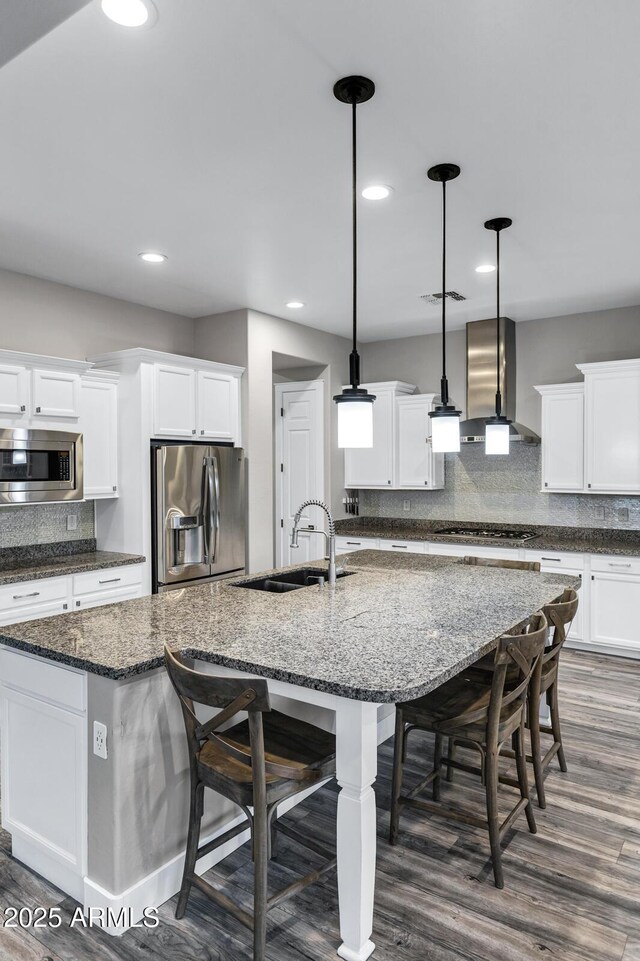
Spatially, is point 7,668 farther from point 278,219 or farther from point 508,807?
point 278,219

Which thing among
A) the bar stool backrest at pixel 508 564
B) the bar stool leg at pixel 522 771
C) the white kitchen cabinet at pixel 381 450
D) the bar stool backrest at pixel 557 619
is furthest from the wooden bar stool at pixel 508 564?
the white kitchen cabinet at pixel 381 450

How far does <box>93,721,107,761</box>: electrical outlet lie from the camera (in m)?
1.89

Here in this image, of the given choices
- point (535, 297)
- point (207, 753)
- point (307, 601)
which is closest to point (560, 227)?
point (535, 297)

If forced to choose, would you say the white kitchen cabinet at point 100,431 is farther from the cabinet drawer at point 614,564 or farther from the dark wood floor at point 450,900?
the cabinet drawer at point 614,564

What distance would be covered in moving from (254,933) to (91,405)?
135 inches

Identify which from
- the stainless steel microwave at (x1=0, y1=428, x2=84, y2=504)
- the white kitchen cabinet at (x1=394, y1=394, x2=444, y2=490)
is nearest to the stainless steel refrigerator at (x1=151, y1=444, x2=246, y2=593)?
the stainless steel microwave at (x1=0, y1=428, x2=84, y2=504)

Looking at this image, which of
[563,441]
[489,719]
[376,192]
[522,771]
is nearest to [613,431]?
[563,441]

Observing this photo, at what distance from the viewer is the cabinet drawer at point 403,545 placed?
554 cm

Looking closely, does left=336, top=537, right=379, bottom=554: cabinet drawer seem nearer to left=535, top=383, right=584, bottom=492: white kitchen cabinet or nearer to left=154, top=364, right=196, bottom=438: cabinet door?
left=535, top=383, right=584, bottom=492: white kitchen cabinet

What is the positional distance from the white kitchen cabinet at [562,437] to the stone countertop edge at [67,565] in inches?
134

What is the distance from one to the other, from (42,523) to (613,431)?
172 inches

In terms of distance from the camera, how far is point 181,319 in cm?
527

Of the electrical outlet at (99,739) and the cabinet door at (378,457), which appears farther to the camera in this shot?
the cabinet door at (378,457)

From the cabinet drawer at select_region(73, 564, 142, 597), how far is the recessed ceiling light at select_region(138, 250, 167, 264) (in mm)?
2042
